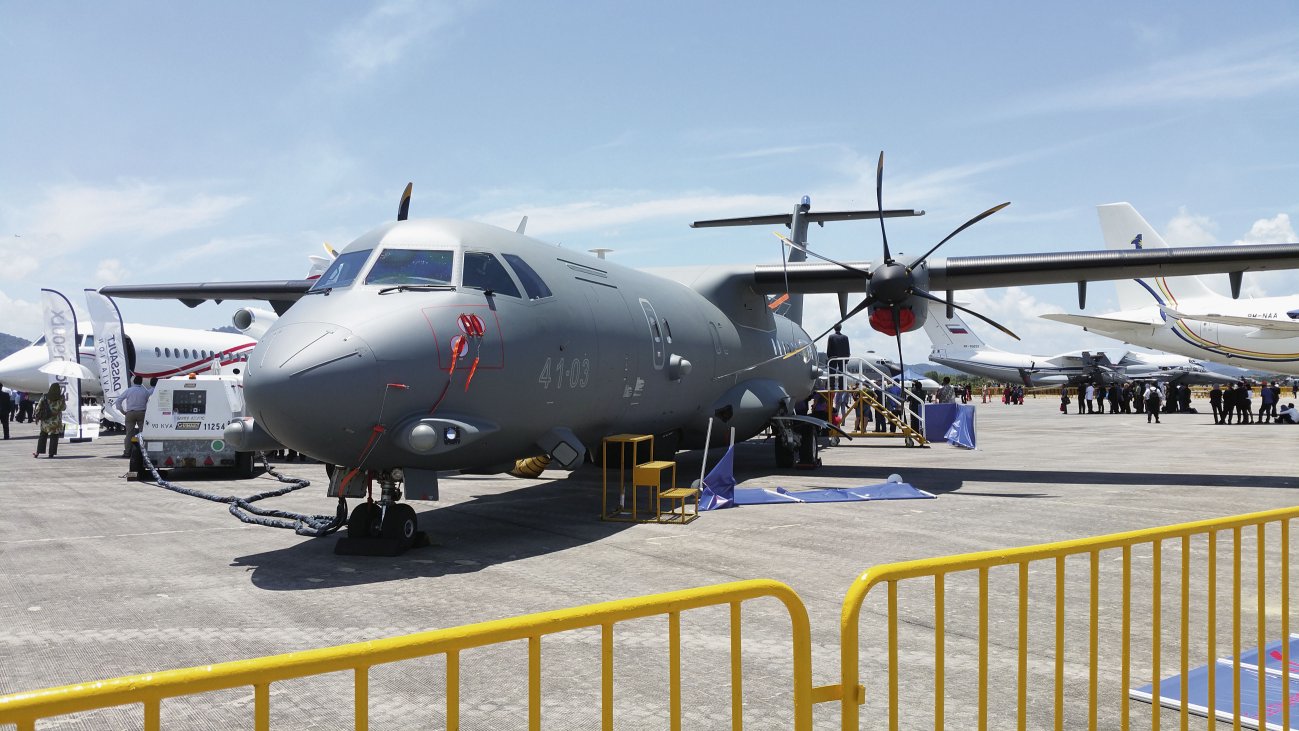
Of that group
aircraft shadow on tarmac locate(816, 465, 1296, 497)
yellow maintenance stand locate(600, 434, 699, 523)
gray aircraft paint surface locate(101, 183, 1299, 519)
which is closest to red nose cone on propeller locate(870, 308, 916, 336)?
gray aircraft paint surface locate(101, 183, 1299, 519)

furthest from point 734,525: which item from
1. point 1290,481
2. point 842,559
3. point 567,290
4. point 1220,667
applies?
point 1290,481

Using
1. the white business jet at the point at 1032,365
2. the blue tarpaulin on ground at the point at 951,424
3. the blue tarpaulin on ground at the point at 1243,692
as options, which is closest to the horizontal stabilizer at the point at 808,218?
the blue tarpaulin on ground at the point at 951,424

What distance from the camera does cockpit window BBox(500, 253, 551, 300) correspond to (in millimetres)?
9219

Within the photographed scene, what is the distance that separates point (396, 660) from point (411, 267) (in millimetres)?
6713

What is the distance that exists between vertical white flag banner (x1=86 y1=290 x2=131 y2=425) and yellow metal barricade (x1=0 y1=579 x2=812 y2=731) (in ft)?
67.5

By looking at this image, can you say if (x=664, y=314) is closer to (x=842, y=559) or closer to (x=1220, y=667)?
(x=842, y=559)

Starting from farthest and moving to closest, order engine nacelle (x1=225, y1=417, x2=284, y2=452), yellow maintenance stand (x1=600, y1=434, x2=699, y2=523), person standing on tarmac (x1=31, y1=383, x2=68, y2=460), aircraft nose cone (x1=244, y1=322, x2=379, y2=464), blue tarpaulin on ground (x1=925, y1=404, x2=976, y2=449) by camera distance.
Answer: person standing on tarmac (x1=31, y1=383, x2=68, y2=460) < blue tarpaulin on ground (x1=925, y1=404, x2=976, y2=449) < yellow maintenance stand (x1=600, y1=434, x2=699, y2=523) < engine nacelle (x1=225, y1=417, x2=284, y2=452) < aircraft nose cone (x1=244, y1=322, x2=379, y2=464)

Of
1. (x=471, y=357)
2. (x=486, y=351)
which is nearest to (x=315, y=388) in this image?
(x=471, y=357)

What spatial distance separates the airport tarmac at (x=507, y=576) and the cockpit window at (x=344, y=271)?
245cm

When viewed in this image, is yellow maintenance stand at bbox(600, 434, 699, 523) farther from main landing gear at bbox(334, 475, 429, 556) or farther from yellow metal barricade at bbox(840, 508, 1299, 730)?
yellow metal barricade at bbox(840, 508, 1299, 730)

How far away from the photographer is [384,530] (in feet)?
27.6

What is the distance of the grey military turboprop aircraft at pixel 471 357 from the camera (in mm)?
7523

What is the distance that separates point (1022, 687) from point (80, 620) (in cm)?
573

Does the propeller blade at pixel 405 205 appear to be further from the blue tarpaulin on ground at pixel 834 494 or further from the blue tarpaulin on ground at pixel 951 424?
the blue tarpaulin on ground at pixel 951 424
